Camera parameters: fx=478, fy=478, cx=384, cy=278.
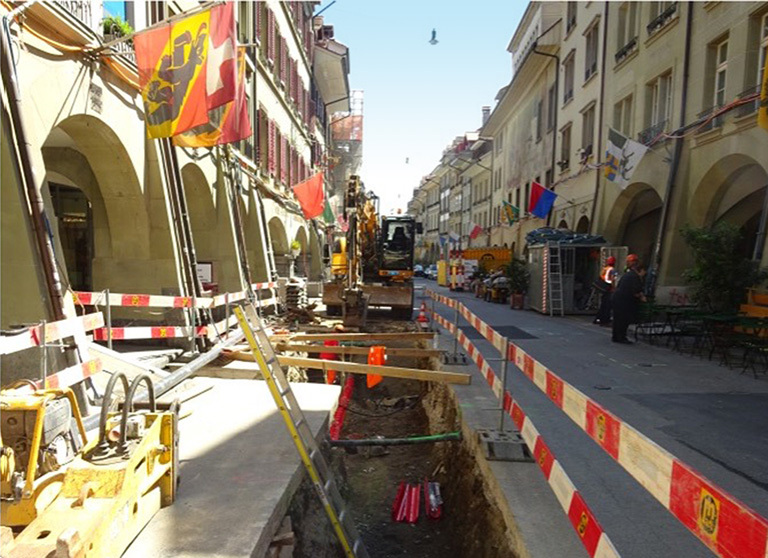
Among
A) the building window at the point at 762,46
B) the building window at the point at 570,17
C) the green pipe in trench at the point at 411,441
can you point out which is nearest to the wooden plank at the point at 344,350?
the green pipe in trench at the point at 411,441

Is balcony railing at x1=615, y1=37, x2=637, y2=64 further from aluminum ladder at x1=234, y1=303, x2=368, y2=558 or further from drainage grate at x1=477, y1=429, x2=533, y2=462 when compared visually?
aluminum ladder at x1=234, y1=303, x2=368, y2=558

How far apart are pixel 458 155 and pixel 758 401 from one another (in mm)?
56028

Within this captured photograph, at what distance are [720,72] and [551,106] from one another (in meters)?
12.9

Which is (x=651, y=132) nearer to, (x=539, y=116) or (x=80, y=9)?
(x=539, y=116)

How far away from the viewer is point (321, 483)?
366 cm

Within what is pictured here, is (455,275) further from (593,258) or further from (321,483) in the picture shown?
(321,483)

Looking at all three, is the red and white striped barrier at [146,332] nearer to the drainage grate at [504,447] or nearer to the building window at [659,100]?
the drainage grate at [504,447]

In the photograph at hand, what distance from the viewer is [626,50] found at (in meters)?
16.4

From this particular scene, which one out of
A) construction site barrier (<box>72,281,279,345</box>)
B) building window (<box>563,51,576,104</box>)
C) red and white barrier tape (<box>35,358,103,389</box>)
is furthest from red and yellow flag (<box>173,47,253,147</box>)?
building window (<box>563,51,576,104</box>)

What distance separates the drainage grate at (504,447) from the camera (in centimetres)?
399

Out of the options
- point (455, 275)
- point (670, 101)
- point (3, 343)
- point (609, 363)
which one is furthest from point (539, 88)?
point (3, 343)

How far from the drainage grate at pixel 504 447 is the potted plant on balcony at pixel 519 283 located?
14676mm

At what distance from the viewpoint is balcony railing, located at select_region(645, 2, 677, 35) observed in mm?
13566

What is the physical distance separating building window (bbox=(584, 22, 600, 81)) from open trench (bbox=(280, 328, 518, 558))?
16.7m
